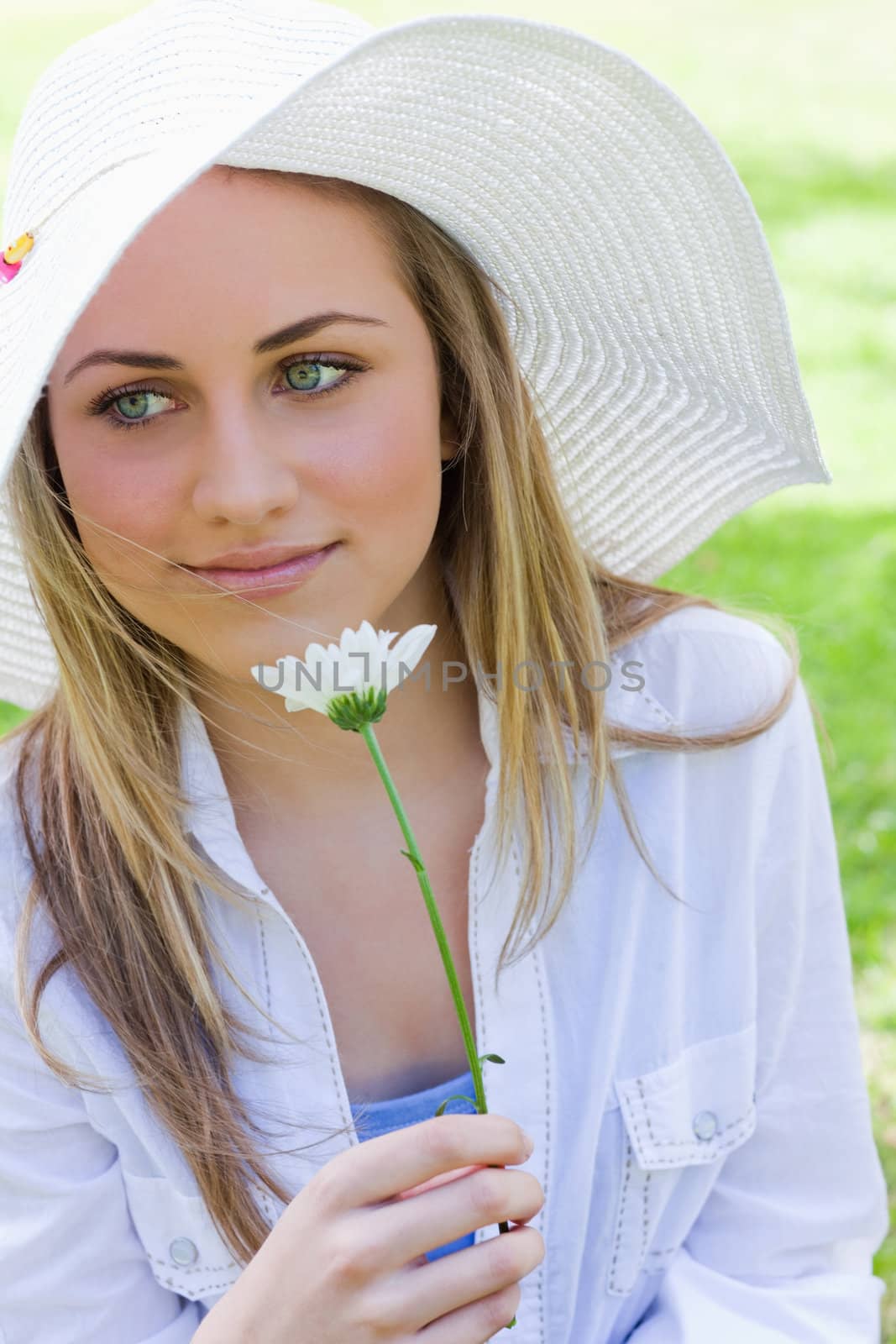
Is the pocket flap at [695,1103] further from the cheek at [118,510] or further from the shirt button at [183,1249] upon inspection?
the cheek at [118,510]

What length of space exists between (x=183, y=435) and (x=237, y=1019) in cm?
70

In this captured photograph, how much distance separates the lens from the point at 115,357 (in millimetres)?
1422

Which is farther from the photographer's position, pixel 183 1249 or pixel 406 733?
pixel 406 733

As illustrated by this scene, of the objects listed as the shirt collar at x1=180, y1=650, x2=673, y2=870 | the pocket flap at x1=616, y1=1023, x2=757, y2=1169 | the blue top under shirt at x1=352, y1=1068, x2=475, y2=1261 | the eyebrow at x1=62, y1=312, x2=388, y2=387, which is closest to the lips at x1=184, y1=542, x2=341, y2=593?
the eyebrow at x1=62, y1=312, x2=388, y2=387

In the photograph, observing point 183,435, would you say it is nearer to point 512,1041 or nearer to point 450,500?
point 450,500

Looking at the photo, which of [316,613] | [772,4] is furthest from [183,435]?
[772,4]

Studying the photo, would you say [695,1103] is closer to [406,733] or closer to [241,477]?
[406,733]

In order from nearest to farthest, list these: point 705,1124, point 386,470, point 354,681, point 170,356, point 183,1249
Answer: point 354,681 < point 170,356 < point 386,470 < point 183,1249 < point 705,1124

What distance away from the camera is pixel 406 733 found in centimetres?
187

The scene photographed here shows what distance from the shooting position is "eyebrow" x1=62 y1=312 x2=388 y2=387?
4.61ft

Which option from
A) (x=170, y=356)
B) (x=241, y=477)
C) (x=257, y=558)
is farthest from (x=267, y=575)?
(x=170, y=356)

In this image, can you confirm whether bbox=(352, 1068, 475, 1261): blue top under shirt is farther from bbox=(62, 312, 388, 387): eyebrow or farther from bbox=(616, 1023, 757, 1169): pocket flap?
bbox=(62, 312, 388, 387): eyebrow

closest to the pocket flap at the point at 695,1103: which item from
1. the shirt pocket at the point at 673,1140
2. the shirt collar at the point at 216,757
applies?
the shirt pocket at the point at 673,1140

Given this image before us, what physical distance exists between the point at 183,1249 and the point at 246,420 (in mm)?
964
